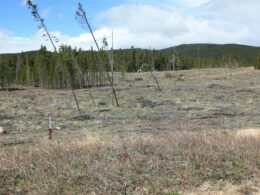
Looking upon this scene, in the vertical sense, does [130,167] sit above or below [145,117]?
above

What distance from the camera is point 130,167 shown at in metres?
8.74

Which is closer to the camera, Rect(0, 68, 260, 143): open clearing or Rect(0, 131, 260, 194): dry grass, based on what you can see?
Rect(0, 131, 260, 194): dry grass

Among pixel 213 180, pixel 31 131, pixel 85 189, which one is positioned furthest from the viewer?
pixel 31 131

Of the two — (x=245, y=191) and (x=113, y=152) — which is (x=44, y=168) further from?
(x=245, y=191)

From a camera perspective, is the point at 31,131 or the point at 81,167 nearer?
the point at 81,167

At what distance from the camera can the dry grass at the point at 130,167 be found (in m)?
8.05

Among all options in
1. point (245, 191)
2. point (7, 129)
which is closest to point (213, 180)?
point (245, 191)

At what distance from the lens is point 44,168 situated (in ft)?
28.2

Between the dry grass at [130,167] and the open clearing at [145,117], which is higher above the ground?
the dry grass at [130,167]

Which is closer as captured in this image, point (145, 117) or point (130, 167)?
Result: point (130, 167)

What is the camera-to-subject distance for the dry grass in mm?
8055

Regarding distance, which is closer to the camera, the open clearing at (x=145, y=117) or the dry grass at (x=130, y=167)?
the dry grass at (x=130, y=167)

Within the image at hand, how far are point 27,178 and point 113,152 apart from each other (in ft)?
6.45

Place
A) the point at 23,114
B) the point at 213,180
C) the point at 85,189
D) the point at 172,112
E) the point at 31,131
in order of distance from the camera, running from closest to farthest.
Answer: the point at 85,189
the point at 213,180
the point at 31,131
the point at 172,112
the point at 23,114
